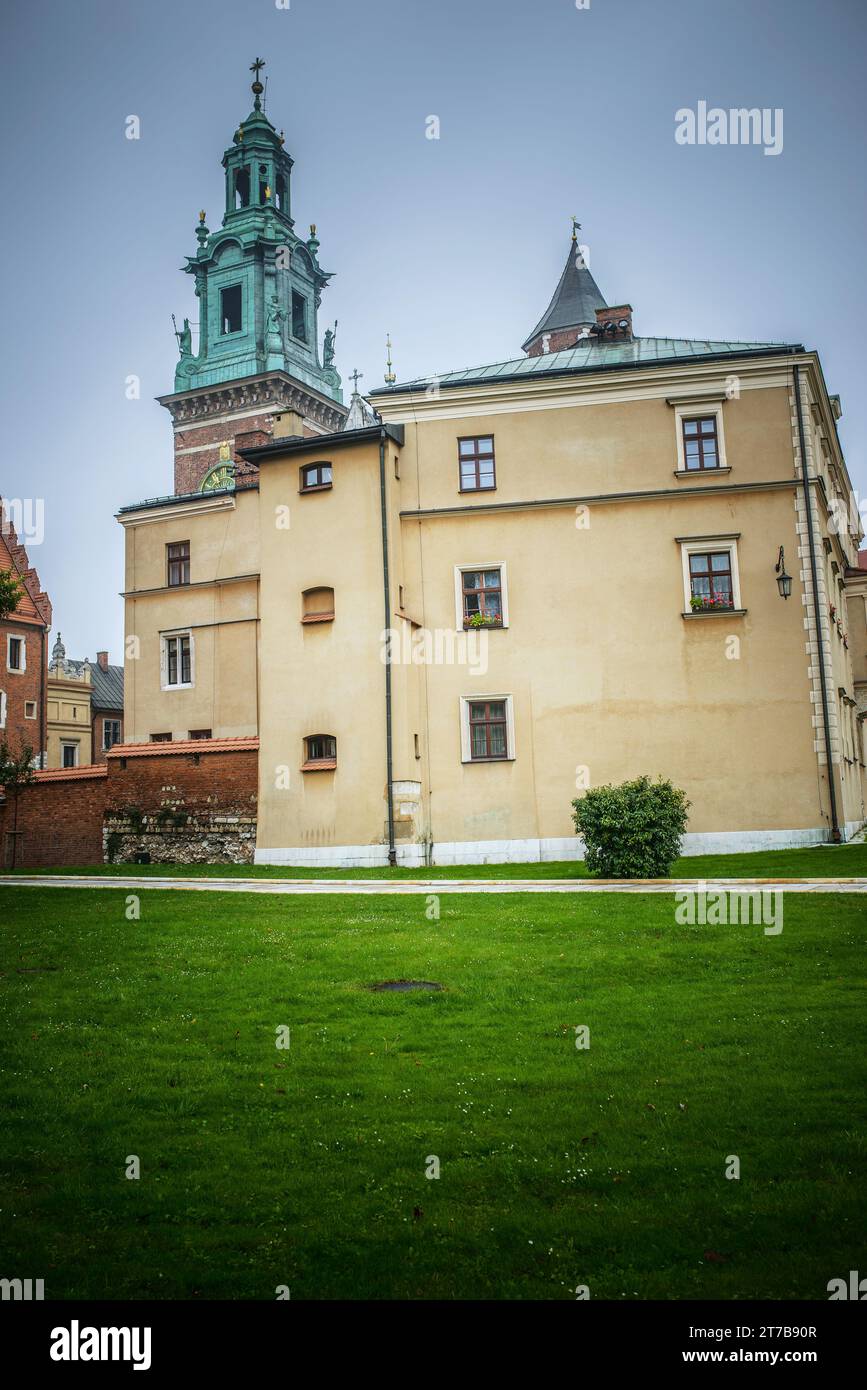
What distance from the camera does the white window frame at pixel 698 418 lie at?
1076 inches

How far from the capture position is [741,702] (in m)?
26.6

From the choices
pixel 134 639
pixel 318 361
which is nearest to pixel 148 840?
pixel 134 639

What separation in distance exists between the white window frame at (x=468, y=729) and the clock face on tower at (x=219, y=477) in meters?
36.8

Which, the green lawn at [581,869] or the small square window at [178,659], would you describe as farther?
the small square window at [178,659]

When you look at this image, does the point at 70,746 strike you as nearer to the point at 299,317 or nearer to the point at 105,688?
the point at 105,688

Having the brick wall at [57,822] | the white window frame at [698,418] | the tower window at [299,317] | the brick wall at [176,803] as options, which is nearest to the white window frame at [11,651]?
the tower window at [299,317]

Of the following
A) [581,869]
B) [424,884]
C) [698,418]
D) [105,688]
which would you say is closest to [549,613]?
[698,418]

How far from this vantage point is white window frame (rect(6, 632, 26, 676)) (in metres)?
57.5

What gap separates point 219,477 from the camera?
6091 centimetres

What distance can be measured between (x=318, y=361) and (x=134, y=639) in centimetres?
3642

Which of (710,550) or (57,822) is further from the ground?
(710,550)

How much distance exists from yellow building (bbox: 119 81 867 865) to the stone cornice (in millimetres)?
34726

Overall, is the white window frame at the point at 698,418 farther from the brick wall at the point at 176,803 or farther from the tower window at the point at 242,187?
the tower window at the point at 242,187

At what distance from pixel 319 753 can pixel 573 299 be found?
148ft
